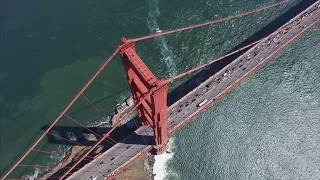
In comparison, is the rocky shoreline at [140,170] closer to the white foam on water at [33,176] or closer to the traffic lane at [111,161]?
the traffic lane at [111,161]

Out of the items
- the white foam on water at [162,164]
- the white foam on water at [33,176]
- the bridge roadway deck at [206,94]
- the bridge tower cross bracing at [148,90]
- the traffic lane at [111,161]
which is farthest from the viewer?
the white foam on water at [33,176]

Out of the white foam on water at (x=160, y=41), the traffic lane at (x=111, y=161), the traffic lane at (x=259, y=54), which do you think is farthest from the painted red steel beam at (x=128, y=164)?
the white foam on water at (x=160, y=41)

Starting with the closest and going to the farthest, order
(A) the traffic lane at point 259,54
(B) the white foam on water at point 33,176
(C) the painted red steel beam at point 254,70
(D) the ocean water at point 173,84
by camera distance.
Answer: (D) the ocean water at point 173,84 < (B) the white foam on water at point 33,176 < (C) the painted red steel beam at point 254,70 < (A) the traffic lane at point 259,54

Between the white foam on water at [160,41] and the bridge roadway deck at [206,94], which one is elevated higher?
the white foam on water at [160,41]

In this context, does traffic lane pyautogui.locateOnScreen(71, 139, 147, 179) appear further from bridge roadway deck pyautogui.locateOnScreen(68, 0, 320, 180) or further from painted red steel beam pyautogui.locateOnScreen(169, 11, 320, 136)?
painted red steel beam pyautogui.locateOnScreen(169, 11, 320, 136)

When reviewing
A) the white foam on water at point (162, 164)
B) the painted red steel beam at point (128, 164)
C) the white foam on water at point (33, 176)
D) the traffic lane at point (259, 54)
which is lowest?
the white foam on water at point (162, 164)

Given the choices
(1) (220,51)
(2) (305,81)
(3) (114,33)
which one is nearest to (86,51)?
(3) (114,33)

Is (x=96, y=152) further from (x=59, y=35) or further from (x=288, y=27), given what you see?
(x=288, y=27)
